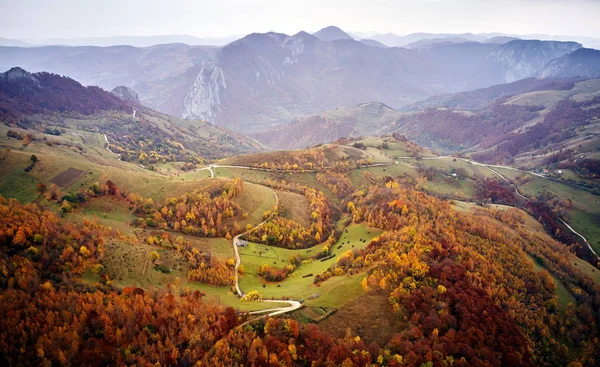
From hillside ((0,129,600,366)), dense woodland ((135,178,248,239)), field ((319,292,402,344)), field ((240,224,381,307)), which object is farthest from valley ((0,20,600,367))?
field ((240,224,381,307))

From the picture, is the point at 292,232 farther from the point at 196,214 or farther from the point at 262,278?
the point at 196,214

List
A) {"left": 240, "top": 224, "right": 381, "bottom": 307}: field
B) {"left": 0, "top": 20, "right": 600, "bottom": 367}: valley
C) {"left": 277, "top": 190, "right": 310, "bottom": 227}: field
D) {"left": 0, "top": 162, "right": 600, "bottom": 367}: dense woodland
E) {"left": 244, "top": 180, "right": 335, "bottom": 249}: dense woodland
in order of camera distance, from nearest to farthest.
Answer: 1. {"left": 0, "top": 162, "right": 600, "bottom": 367}: dense woodland
2. {"left": 0, "top": 20, "right": 600, "bottom": 367}: valley
3. {"left": 240, "top": 224, "right": 381, "bottom": 307}: field
4. {"left": 244, "top": 180, "right": 335, "bottom": 249}: dense woodland
5. {"left": 277, "top": 190, "right": 310, "bottom": 227}: field

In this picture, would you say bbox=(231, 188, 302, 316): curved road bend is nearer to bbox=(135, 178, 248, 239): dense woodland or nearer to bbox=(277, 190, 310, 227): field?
bbox=(135, 178, 248, 239): dense woodland

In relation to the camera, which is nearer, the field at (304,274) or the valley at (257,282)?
the valley at (257,282)

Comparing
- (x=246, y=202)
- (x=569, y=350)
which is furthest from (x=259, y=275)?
(x=569, y=350)

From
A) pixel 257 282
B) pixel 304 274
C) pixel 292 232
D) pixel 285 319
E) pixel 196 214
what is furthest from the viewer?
pixel 292 232

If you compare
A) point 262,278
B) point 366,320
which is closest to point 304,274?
point 262,278

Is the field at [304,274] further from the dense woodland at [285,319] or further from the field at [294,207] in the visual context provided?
the field at [294,207]

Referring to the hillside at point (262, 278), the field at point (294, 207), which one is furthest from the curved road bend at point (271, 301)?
the field at point (294, 207)

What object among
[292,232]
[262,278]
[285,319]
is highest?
[285,319]

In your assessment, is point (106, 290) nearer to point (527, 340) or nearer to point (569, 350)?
point (527, 340)

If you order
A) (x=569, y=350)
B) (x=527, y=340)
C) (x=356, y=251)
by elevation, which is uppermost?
(x=356, y=251)
